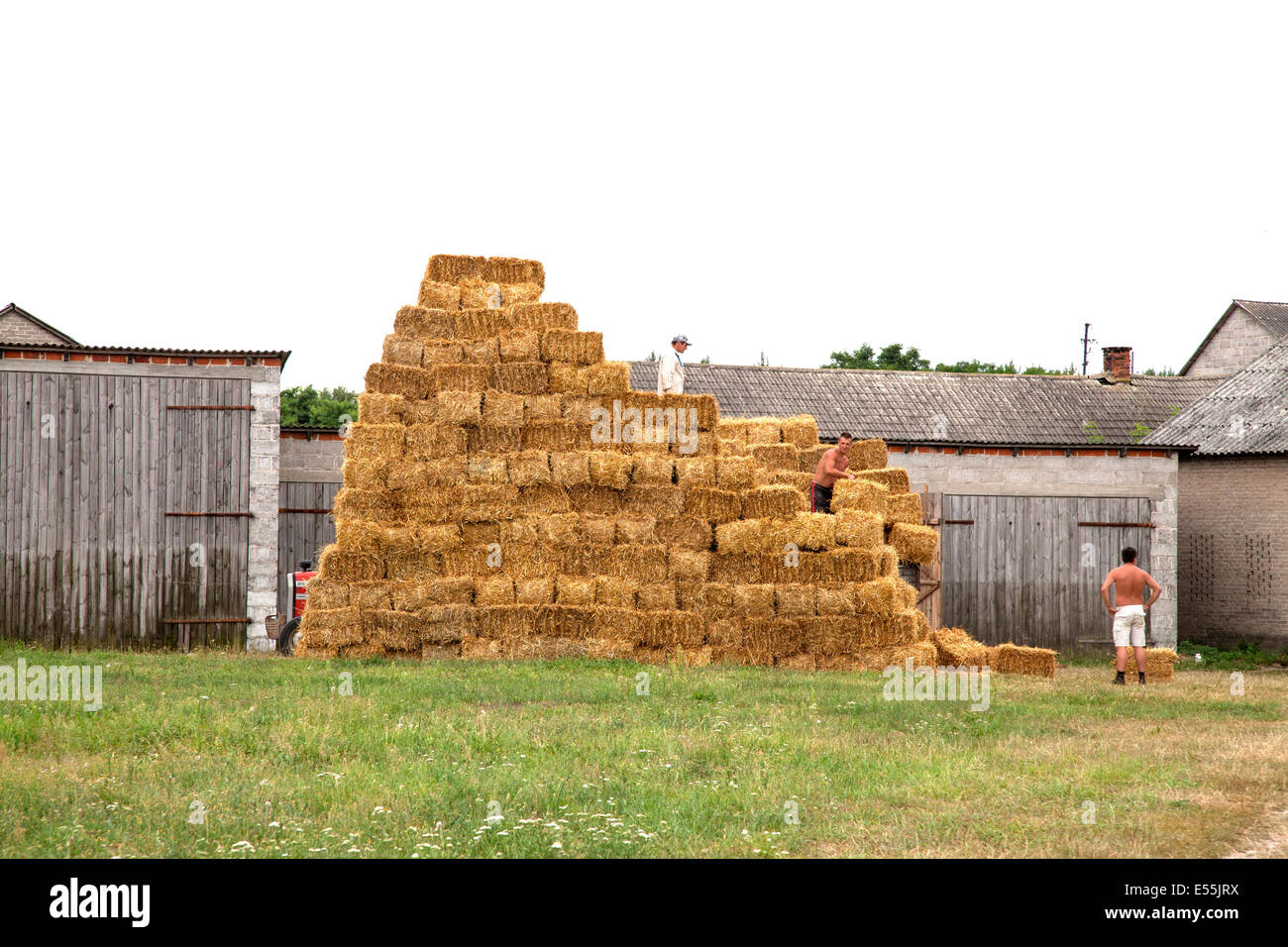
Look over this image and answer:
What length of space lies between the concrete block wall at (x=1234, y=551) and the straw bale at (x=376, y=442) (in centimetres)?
1595

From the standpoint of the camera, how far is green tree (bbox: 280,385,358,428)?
44281 mm

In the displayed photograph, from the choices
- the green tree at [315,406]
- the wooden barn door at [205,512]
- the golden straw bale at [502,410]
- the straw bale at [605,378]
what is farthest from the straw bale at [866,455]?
the green tree at [315,406]

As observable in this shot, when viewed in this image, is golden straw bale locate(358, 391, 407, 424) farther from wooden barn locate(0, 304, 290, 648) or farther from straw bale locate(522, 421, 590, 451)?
wooden barn locate(0, 304, 290, 648)

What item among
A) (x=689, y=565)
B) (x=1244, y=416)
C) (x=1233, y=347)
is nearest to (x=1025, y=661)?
(x=689, y=565)

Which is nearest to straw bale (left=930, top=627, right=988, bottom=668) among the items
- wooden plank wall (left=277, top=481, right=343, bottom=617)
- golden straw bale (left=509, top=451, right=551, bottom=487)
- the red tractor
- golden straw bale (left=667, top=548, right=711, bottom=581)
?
golden straw bale (left=667, top=548, right=711, bottom=581)

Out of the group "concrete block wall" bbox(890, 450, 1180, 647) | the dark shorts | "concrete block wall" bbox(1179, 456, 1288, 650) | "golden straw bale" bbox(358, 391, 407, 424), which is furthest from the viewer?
"concrete block wall" bbox(1179, 456, 1288, 650)

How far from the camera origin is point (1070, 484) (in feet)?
74.0

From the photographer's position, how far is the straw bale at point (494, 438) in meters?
17.0

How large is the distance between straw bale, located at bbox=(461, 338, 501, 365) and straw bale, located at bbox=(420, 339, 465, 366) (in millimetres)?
59

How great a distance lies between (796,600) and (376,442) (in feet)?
18.9

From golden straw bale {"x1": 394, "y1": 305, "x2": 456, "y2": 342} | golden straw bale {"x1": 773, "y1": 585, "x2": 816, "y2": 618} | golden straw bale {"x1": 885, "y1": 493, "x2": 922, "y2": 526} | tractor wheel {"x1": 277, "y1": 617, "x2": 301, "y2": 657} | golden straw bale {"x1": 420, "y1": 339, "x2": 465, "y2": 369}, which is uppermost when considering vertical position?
golden straw bale {"x1": 394, "y1": 305, "x2": 456, "y2": 342}

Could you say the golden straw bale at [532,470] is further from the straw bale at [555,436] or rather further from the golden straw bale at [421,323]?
the golden straw bale at [421,323]

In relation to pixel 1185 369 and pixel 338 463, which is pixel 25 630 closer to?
pixel 338 463
